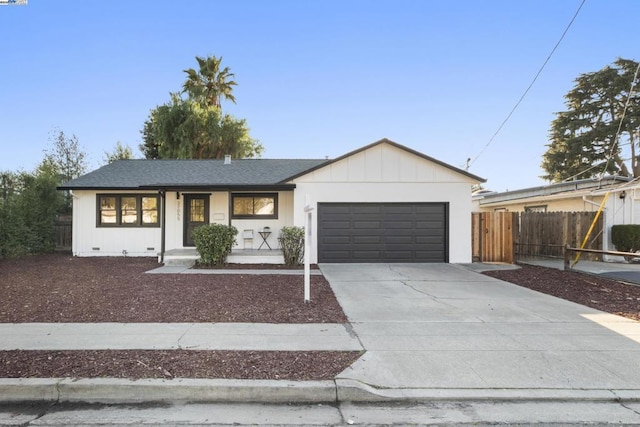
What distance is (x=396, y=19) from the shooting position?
14.0 m

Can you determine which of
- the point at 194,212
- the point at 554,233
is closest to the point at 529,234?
the point at 554,233

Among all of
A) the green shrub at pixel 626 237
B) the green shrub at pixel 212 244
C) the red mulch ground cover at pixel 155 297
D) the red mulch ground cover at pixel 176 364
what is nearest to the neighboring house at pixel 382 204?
the green shrub at pixel 212 244

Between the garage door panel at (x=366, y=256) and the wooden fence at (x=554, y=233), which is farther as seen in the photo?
the wooden fence at (x=554, y=233)

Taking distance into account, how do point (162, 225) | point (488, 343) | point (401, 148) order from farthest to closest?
1. point (162, 225)
2. point (401, 148)
3. point (488, 343)

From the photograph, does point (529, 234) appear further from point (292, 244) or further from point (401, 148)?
point (292, 244)

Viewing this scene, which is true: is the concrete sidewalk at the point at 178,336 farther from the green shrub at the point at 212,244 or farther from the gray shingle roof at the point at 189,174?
the gray shingle roof at the point at 189,174

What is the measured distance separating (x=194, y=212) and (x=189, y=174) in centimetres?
199

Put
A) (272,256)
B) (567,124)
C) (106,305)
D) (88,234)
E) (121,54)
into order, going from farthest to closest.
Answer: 1. (567,124)
2. (121,54)
3. (88,234)
4. (272,256)
5. (106,305)

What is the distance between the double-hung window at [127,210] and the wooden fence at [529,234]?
12735 mm

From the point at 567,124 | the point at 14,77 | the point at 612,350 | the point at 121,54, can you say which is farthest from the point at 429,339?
the point at 567,124

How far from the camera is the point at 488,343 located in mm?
4738

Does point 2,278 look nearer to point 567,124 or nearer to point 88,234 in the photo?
point 88,234

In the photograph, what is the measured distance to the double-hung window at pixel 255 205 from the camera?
1420 centimetres

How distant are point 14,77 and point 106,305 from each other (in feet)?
51.3
